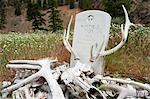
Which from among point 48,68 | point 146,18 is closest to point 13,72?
point 48,68

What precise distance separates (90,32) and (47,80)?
1.30 meters

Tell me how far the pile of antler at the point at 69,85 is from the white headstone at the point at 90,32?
39cm

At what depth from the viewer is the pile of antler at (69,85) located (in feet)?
20.0

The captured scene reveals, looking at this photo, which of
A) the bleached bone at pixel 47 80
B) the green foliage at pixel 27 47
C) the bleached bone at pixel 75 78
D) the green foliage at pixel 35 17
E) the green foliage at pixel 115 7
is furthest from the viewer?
the green foliage at pixel 35 17

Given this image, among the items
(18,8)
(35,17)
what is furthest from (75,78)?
(18,8)

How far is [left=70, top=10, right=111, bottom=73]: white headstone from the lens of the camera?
6.95 metres

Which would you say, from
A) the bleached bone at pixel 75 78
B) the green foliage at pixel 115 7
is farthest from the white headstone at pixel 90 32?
Result: the green foliage at pixel 115 7

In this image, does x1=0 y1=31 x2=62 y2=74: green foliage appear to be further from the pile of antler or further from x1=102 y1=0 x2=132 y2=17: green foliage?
x1=102 y1=0 x2=132 y2=17: green foliage

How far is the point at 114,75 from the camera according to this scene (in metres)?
7.45

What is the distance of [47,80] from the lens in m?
6.22

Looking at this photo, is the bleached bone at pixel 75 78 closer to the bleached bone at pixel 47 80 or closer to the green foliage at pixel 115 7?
the bleached bone at pixel 47 80

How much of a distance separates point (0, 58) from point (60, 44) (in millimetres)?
1747

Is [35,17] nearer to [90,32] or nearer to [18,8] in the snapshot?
[18,8]

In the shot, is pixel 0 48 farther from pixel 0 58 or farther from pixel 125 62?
pixel 125 62
